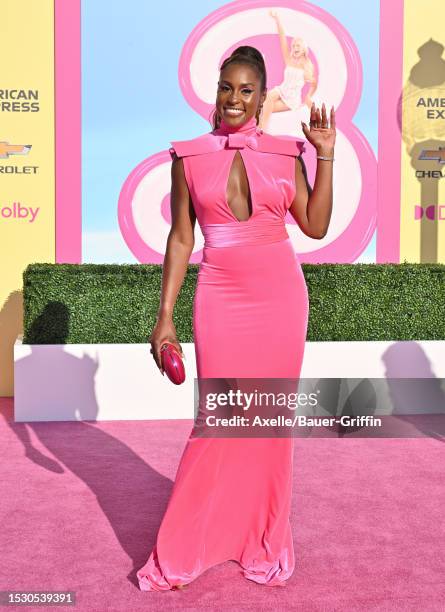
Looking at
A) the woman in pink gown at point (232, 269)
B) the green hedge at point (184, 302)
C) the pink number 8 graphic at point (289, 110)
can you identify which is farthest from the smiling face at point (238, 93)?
the pink number 8 graphic at point (289, 110)

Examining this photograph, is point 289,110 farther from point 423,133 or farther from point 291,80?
point 423,133

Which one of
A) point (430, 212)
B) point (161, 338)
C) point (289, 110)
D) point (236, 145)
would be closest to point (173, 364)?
point (161, 338)

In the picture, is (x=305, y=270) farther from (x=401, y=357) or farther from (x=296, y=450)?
(x=296, y=450)

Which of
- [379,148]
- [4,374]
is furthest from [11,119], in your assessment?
[379,148]

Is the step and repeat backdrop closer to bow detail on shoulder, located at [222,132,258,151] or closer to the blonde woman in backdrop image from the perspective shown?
the blonde woman in backdrop image

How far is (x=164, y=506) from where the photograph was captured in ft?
13.4

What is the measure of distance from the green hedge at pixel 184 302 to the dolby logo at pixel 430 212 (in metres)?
0.99

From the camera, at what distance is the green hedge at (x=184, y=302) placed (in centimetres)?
646

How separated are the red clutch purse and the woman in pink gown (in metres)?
0.04

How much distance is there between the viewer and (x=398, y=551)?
350cm

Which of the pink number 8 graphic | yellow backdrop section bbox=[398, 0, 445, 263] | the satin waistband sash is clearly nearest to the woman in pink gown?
the satin waistband sash

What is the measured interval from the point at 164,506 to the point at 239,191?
5.98 ft

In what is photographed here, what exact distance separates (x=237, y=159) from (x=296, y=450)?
2770 millimetres

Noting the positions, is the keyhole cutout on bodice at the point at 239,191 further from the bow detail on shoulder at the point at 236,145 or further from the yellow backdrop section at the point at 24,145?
the yellow backdrop section at the point at 24,145
